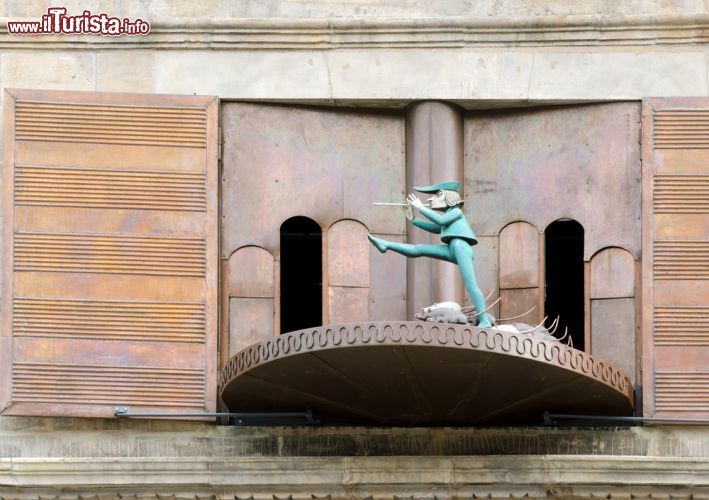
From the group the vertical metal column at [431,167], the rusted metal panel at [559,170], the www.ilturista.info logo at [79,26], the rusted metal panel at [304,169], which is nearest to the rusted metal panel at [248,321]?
the rusted metal panel at [304,169]

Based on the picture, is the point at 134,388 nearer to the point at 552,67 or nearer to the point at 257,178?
the point at 257,178

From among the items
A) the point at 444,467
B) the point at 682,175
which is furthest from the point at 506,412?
the point at 682,175

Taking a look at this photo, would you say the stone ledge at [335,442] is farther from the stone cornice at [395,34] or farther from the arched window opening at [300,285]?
the arched window opening at [300,285]

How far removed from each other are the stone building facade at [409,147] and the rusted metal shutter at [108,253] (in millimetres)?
71

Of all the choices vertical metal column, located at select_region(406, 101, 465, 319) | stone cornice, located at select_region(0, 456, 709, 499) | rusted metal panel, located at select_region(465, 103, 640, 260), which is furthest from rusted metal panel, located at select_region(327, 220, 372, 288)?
stone cornice, located at select_region(0, 456, 709, 499)

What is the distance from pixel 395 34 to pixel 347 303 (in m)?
2.70

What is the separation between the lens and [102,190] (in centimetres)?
2786

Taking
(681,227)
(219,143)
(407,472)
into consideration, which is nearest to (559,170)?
(681,227)

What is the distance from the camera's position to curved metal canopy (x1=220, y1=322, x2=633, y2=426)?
83.4 feet

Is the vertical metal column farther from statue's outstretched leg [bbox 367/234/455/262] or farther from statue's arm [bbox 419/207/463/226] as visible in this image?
statue's arm [bbox 419/207/463/226]

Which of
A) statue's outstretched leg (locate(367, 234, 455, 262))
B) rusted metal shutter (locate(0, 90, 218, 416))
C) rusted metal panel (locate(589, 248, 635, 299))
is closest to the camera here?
statue's outstretched leg (locate(367, 234, 455, 262))

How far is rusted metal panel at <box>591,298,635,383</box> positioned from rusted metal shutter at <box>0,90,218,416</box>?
12.1 ft

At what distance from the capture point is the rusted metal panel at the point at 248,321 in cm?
2802

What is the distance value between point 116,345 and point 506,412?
377 centimetres
